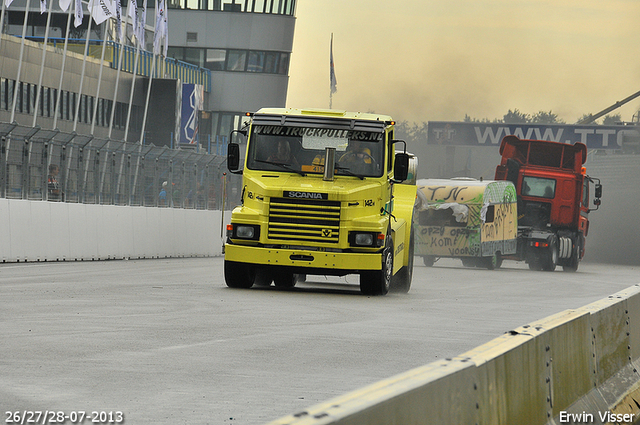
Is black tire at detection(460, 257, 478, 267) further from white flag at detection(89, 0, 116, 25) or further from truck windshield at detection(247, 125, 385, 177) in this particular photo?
truck windshield at detection(247, 125, 385, 177)

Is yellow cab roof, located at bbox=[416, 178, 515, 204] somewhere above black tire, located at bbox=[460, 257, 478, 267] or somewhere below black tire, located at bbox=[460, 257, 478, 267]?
above

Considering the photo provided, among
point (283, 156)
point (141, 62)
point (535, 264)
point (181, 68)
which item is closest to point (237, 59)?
point (181, 68)

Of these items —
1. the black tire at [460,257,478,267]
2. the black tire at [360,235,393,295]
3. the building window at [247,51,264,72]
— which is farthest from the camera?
the building window at [247,51,264,72]

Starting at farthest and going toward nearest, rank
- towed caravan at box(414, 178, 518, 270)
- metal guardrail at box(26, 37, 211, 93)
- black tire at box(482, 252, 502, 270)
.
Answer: metal guardrail at box(26, 37, 211, 93)
black tire at box(482, 252, 502, 270)
towed caravan at box(414, 178, 518, 270)

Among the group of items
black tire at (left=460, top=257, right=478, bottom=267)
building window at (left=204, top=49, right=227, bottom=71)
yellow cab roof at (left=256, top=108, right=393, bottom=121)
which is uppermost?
building window at (left=204, top=49, right=227, bottom=71)

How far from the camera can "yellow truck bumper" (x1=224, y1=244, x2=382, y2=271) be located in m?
16.3

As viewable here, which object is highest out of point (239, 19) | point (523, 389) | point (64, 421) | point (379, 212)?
point (239, 19)

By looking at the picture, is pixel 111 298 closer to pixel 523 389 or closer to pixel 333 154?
pixel 333 154

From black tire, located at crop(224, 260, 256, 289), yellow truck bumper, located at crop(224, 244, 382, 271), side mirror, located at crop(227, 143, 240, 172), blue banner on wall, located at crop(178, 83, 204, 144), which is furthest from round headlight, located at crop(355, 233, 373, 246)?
blue banner on wall, located at crop(178, 83, 204, 144)

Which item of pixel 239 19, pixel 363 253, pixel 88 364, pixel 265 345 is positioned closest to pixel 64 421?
pixel 88 364

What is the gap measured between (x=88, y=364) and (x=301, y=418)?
564 cm

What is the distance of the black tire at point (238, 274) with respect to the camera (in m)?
17.1

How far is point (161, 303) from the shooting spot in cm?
1441

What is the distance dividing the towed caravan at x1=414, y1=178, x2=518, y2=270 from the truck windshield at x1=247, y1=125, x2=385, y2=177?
15921 mm
